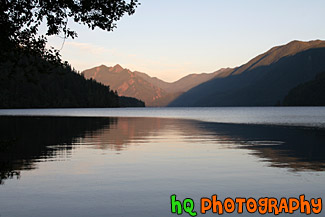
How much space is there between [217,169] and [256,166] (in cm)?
279

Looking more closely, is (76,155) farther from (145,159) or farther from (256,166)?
(256,166)

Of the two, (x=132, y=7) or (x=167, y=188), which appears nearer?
(x=167, y=188)

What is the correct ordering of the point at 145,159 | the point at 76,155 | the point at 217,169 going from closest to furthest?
1. the point at 217,169
2. the point at 145,159
3. the point at 76,155

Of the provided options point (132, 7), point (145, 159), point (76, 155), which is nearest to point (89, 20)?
point (132, 7)

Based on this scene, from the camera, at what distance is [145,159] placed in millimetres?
30484

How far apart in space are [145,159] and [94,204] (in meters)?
14.4

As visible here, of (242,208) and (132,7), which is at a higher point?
(132,7)

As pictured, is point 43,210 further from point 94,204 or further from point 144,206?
point 144,206

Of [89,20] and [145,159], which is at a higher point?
[89,20]

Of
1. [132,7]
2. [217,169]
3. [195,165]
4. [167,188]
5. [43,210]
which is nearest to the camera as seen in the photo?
[43,210]

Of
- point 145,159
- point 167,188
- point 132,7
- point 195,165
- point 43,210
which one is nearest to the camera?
point 43,210

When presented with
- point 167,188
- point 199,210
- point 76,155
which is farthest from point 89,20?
point 76,155

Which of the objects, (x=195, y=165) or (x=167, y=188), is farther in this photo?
(x=195, y=165)

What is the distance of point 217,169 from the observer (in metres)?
25.4
